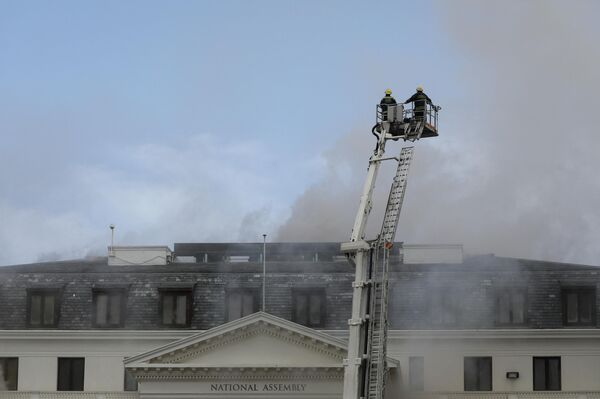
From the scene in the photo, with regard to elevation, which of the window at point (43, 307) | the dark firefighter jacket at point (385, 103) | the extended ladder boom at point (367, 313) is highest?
the dark firefighter jacket at point (385, 103)

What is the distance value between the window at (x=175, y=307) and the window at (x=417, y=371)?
39.7 ft

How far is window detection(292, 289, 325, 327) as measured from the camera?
258 ft

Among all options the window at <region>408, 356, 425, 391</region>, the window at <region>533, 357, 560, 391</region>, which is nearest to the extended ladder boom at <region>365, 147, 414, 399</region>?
the window at <region>408, 356, 425, 391</region>

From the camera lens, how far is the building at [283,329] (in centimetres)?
7469

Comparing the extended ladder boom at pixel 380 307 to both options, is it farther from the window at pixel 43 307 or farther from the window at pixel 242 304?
the window at pixel 43 307

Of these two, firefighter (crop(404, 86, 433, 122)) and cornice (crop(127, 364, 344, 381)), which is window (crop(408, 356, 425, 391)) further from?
firefighter (crop(404, 86, 433, 122))

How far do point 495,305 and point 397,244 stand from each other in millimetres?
11353

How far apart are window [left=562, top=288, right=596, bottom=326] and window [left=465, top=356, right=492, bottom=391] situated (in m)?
4.74

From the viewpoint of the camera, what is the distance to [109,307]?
261ft

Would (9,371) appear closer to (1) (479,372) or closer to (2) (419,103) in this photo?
(1) (479,372)

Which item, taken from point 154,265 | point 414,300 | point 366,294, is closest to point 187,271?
point 154,265

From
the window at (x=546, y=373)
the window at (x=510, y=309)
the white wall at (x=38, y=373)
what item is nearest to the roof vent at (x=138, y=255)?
the white wall at (x=38, y=373)

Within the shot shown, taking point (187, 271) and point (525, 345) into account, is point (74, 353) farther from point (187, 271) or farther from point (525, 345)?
point (525, 345)

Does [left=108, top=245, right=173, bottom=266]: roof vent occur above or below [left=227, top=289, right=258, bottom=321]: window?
above
